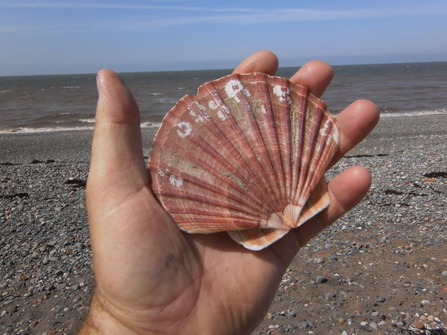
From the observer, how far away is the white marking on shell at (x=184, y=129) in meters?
2.55

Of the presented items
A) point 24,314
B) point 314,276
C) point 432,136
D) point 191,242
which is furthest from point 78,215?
point 432,136

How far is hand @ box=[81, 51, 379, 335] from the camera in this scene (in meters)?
2.17

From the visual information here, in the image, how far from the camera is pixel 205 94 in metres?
2.62

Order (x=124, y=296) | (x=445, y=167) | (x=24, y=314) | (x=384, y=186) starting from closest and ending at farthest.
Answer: (x=124, y=296) < (x=24, y=314) < (x=384, y=186) < (x=445, y=167)

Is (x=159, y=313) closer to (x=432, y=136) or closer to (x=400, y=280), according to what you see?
(x=400, y=280)

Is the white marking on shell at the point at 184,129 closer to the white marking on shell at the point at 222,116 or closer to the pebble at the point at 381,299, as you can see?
the white marking on shell at the point at 222,116

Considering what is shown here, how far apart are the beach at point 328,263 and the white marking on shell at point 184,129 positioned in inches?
59.5

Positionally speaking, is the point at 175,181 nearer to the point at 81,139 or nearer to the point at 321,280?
the point at 321,280

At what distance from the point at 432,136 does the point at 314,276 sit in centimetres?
1155

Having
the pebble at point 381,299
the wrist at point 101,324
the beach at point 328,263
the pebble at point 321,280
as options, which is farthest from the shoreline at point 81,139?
the wrist at point 101,324

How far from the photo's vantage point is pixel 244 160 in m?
2.53

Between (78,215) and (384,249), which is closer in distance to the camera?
(384,249)

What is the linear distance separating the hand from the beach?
0.68 m

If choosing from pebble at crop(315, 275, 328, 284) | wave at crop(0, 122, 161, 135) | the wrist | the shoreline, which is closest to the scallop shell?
the wrist
